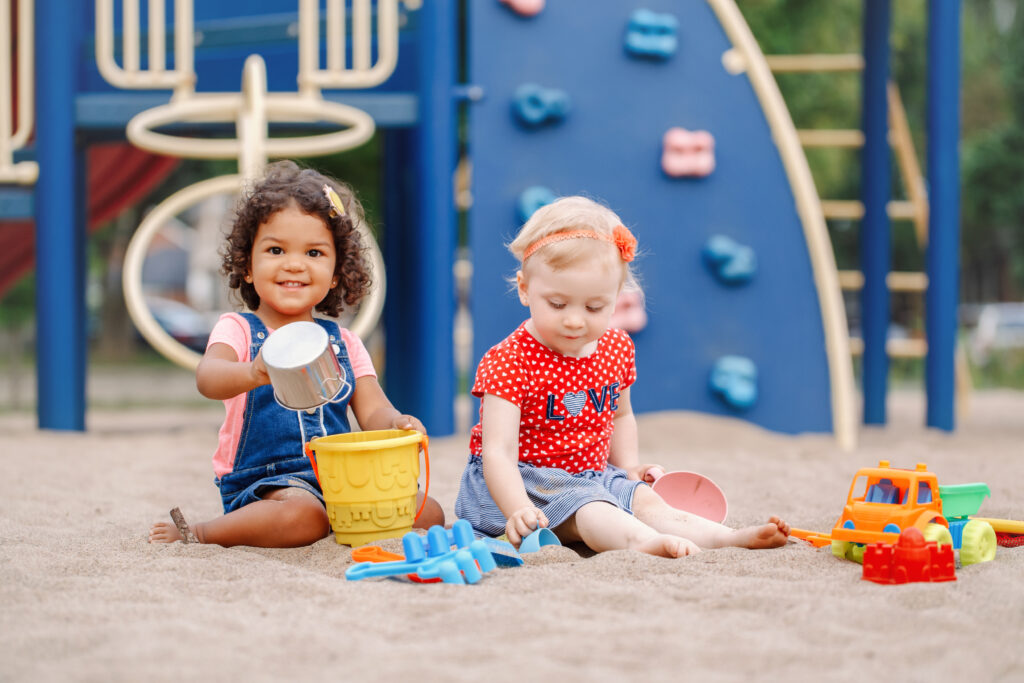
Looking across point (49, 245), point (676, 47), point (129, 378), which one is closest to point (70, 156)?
point (49, 245)

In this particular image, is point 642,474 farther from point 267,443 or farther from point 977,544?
point 267,443

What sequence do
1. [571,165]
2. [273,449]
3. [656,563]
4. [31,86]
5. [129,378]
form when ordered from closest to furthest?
[656,563]
[273,449]
[571,165]
[31,86]
[129,378]

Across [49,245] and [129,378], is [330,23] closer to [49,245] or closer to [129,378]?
[49,245]

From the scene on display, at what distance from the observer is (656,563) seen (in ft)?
6.98

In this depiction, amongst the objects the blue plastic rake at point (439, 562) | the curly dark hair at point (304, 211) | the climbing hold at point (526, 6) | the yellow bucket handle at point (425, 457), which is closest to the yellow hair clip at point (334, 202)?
the curly dark hair at point (304, 211)

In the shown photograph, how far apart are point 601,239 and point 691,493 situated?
66 centimetres

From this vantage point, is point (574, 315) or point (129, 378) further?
point (129, 378)

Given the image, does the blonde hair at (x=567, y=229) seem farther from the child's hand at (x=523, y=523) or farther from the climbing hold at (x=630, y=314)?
the climbing hold at (x=630, y=314)

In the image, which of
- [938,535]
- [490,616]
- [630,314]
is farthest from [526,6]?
[490,616]

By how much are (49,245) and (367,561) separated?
3647 millimetres

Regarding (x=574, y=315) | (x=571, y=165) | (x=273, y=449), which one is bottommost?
(x=273, y=449)

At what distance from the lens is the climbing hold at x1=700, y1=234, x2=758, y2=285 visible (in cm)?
495

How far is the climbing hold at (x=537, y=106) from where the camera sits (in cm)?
493

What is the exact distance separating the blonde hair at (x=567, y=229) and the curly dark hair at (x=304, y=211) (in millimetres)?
470
